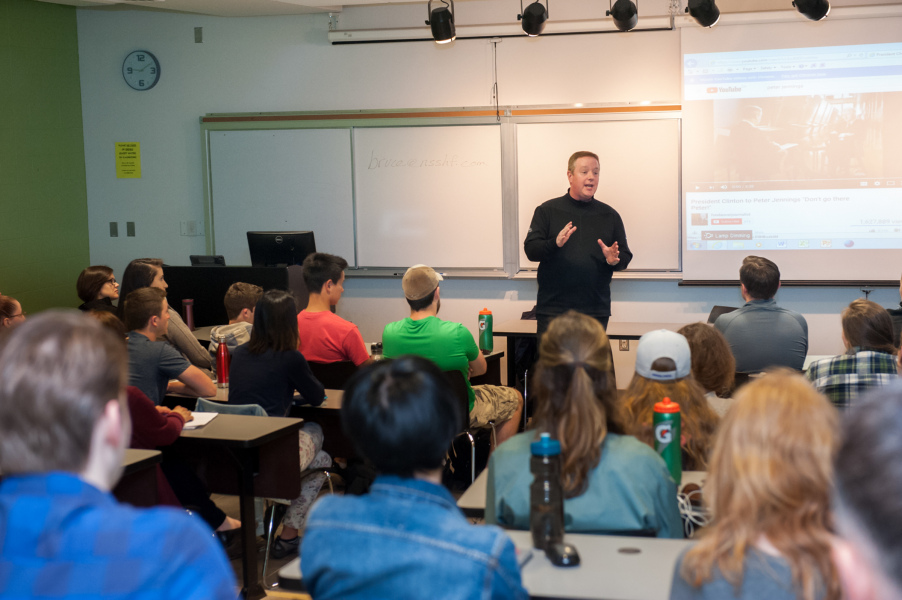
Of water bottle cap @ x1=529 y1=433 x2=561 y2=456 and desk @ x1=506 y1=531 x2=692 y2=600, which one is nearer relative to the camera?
desk @ x1=506 y1=531 x2=692 y2=600

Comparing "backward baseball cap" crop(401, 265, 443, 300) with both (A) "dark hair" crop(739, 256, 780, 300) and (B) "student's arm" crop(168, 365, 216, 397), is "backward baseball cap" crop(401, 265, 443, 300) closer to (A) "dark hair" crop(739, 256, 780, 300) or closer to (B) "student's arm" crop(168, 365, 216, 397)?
(B) "student's arm" crop(168, 365, 216, 397)

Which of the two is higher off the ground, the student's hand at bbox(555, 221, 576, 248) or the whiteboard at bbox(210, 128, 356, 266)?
the whiteboard at bbox(210, 128, 356, 266)

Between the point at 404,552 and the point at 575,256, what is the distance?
3.71m

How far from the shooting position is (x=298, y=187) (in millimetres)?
6453

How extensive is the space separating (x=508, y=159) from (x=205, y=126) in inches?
101

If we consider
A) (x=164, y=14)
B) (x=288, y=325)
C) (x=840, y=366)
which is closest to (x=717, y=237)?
(x=840, y=366)

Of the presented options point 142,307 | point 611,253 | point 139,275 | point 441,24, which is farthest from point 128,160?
point 611,253

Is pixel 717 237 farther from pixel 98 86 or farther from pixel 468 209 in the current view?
pixel 98 86

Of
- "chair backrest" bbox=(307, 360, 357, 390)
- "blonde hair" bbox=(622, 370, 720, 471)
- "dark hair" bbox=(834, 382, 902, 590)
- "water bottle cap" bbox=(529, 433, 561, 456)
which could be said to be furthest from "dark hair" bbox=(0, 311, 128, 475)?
"chair backrest" bbox=(307, 360, 357, 390)

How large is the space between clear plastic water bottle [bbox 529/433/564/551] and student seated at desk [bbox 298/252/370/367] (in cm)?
233

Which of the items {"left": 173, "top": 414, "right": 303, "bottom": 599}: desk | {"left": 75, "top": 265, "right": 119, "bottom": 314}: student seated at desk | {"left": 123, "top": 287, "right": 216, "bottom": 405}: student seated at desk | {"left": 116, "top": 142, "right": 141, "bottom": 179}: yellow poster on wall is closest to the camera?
{"left": 173, "top": 414, "right": 303, "bottom": 599}: desk

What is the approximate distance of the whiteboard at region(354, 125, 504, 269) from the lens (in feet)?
19.9

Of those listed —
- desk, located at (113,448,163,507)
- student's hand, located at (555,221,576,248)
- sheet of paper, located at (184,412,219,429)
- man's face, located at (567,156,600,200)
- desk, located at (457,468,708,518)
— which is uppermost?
man's face, located at (567,156,600,200)

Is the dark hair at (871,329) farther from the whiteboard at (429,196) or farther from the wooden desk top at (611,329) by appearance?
the whiteboard at (429,196)
